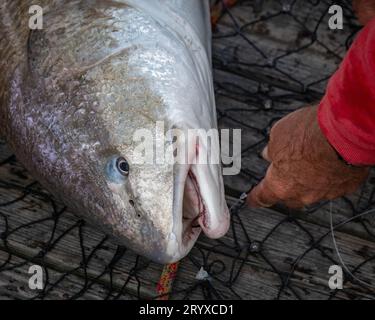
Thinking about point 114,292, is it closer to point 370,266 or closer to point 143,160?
point 143,160

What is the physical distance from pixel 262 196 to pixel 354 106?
673 millimetres

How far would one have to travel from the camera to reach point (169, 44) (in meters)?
1.82

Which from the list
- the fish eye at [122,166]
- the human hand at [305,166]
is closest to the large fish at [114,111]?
the fish eye at [122,166]

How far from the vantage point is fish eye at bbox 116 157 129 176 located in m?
1.63

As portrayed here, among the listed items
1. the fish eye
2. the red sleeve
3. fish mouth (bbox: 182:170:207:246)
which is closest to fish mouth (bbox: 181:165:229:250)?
fish mouth (bbox: 182:170:207:246)

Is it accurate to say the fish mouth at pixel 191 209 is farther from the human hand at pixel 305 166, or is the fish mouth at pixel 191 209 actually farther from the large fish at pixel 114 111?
the human hand at pixel 305 166

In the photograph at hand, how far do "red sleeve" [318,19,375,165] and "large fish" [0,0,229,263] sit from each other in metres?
0.38

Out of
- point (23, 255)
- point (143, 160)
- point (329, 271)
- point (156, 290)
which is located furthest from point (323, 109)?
point (23, 255)

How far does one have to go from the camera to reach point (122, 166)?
1.64 m

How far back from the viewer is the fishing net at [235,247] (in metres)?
2.10

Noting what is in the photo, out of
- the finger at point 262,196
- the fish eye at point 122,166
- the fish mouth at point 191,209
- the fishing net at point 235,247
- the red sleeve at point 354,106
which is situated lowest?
the fishing net at point 235,247

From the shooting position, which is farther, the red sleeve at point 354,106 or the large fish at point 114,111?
the large fish at point 114,111

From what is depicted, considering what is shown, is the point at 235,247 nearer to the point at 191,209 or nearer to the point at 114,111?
the point at 191,209

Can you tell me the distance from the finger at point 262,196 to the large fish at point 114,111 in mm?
199
